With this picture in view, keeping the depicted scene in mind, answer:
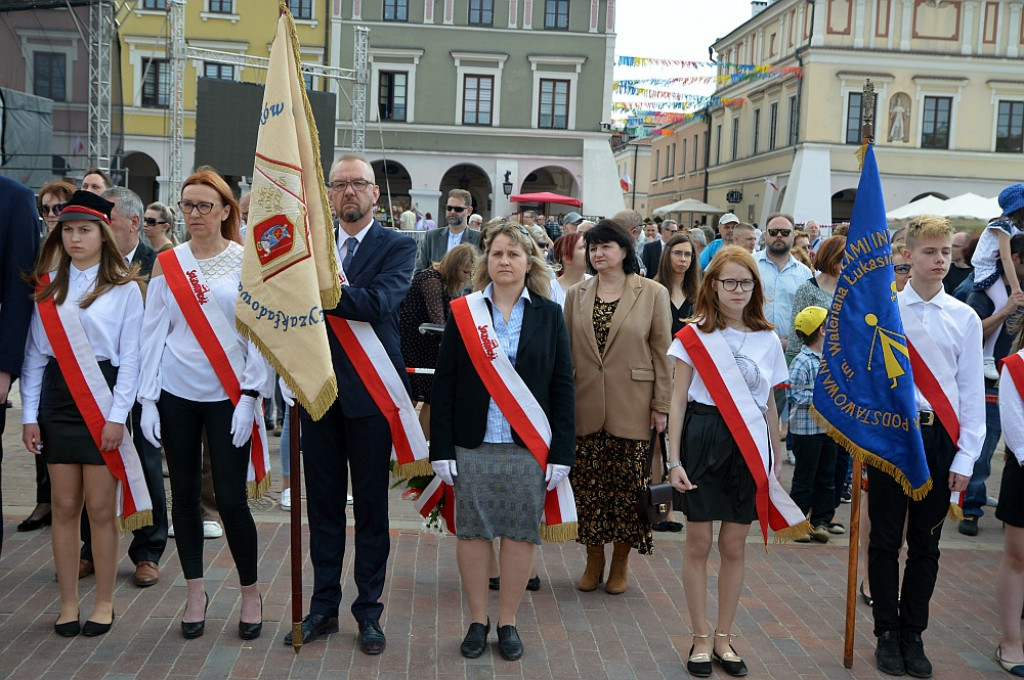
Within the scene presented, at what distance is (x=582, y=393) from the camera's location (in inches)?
213

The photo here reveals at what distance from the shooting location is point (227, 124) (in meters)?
21.5

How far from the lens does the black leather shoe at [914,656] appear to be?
178 inches

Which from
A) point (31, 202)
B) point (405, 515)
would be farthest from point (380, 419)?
point (405, 515)

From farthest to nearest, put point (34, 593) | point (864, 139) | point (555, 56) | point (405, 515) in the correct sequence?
A: 1. point (555, 56)
2. point (405, 515)
3. point (34, 593)
4. point (864, 139)

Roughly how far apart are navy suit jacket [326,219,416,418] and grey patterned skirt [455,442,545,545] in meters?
0.52

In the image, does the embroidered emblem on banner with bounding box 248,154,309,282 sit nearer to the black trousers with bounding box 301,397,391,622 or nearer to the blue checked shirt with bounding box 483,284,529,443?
the black trousers with bounding box 301,397,391,622

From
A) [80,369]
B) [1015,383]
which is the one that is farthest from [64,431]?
[1015,383]

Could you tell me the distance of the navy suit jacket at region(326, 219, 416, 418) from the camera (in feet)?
14.7

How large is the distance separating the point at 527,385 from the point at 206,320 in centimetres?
149

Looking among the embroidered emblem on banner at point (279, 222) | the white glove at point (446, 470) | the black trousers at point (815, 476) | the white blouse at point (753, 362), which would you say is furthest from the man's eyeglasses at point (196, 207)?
the black trousers at point (815, 476)

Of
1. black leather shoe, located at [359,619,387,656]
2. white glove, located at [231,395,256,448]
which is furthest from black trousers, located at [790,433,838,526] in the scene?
white glove, located at [231,395,256,448]

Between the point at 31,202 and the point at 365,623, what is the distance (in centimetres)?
256

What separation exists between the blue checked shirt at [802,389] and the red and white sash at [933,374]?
6.94ft

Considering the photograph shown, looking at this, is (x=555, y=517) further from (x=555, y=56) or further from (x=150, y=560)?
(x=555, y=56)
